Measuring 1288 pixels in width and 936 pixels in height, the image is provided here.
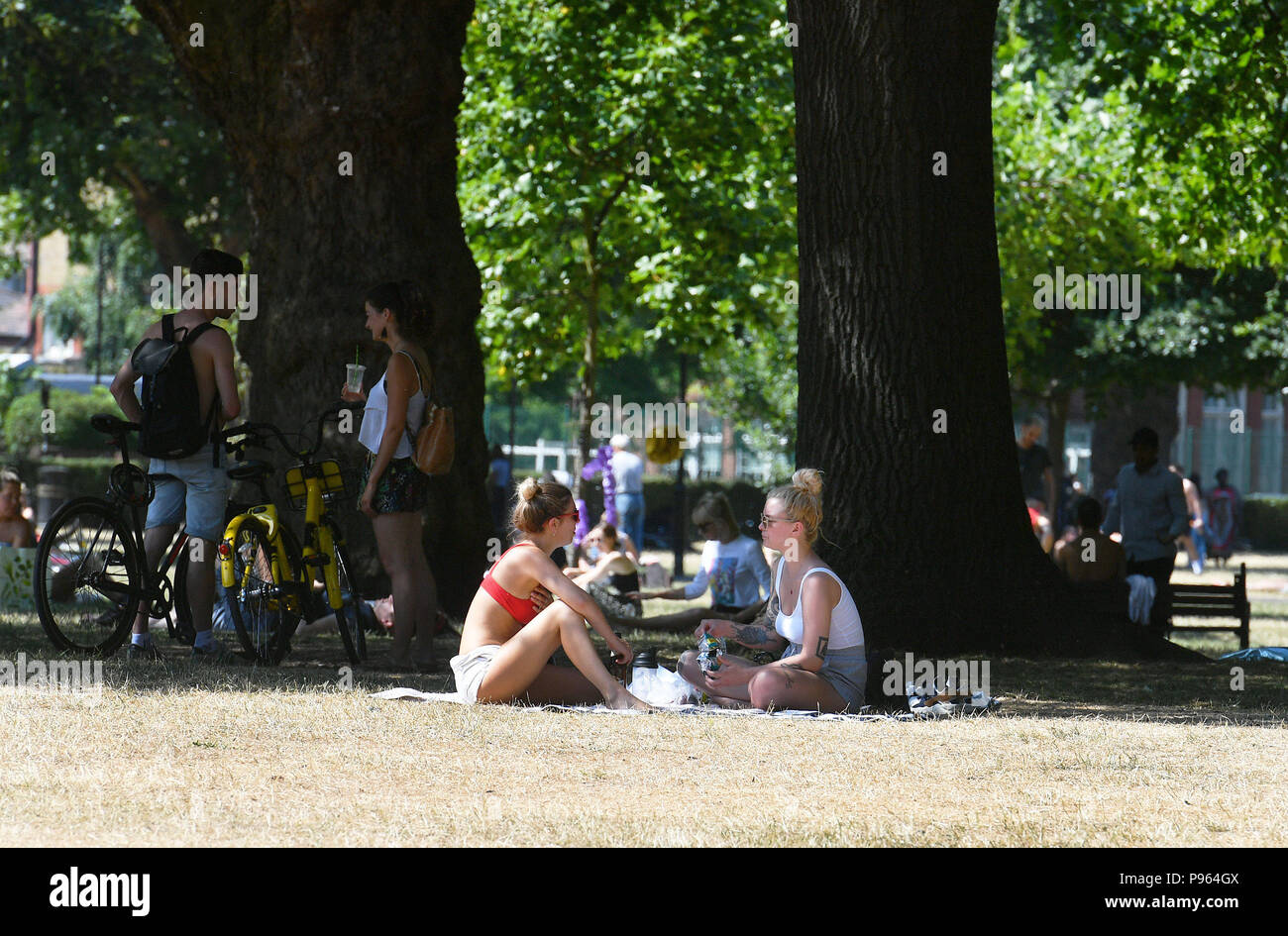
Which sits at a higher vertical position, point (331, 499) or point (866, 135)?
point (866, 135)

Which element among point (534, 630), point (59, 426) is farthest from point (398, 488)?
point (59, 426)

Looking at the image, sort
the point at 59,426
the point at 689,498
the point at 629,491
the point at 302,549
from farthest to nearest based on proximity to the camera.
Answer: the point at 59,426, the point at 689,498, the point at 629,491, the point at 302,549

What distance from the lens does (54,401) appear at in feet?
137

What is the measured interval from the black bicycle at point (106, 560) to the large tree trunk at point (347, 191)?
245 centimetres

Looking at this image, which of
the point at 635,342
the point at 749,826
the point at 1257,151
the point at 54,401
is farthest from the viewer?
the point at 54,401

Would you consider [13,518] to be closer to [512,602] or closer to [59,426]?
[512,602]

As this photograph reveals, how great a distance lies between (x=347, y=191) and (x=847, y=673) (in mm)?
5216

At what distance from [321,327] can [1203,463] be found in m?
38.6

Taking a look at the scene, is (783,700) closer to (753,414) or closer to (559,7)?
(559,7)

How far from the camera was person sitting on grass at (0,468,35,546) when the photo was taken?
45.7ft

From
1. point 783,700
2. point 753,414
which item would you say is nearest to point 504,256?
point 783,700

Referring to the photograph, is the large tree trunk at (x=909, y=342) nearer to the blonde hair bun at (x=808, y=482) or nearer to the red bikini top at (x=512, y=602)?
the blonde hair bun at (x=808, y=482)

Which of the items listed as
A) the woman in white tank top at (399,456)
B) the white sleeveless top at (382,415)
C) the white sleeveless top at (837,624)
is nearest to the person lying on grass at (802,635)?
the white sleeveless top at (837,624)

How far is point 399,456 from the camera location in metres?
9.38
